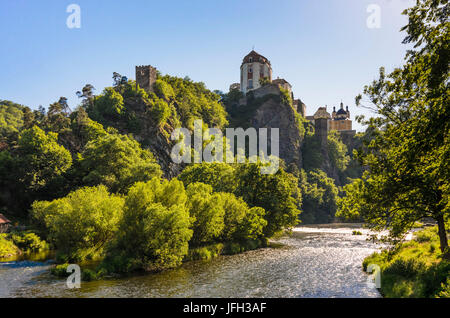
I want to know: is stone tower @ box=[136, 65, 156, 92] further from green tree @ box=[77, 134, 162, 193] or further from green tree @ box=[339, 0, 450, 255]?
green tree @ box=[339, 0, 450, 255]

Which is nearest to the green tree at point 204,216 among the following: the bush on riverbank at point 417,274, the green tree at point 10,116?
the bush on riverbank at point 417,274

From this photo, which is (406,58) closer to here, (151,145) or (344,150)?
(151,145)

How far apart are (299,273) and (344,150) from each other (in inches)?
5752

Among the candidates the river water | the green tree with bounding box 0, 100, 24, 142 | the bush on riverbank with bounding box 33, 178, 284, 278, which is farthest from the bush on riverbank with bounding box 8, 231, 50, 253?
the green tree with bounding box 0, 100, 24, 142

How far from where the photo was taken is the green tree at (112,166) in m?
64.2

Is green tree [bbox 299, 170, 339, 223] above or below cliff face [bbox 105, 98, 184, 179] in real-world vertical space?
below

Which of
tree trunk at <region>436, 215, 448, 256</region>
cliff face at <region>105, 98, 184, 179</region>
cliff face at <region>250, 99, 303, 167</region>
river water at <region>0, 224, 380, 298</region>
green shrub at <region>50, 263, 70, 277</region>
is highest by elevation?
cliff face at <region>250, 99, 303, 167</region>

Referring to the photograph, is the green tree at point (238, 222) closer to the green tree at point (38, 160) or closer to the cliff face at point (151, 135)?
the green tree at point (38, 160)

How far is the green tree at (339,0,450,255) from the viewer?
53.6 ft

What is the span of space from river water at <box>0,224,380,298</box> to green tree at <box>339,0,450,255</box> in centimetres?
759

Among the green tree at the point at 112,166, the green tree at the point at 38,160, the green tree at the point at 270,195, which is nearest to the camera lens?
the green tree at the point at 270,195

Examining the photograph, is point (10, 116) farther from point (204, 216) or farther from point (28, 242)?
point (204, 216)

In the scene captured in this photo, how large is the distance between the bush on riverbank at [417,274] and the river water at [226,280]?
6.71ft
